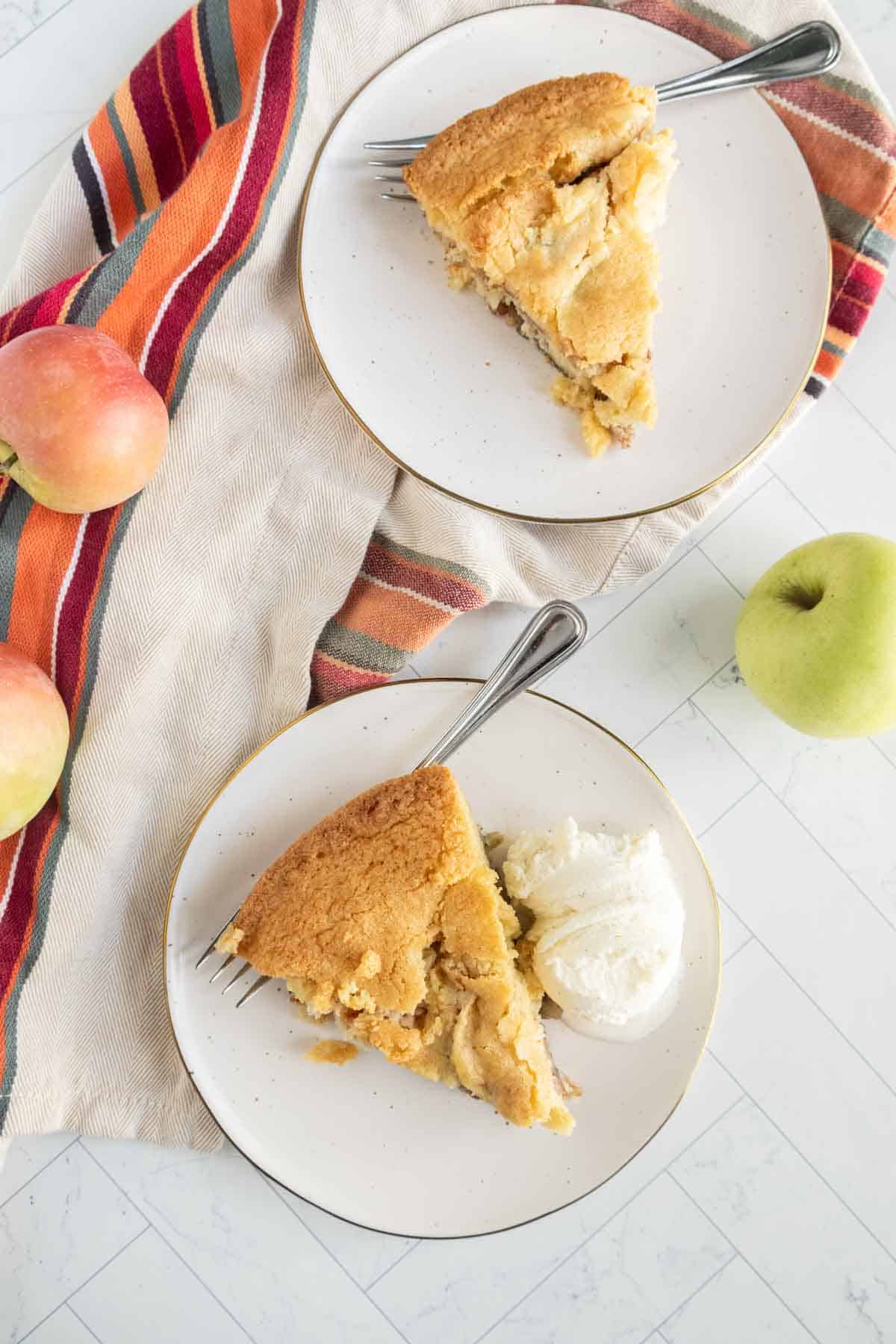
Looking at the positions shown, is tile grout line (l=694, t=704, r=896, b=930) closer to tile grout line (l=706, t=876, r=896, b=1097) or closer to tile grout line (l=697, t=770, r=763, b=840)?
tile grout line (l=697, t=770, r=763, b=840)

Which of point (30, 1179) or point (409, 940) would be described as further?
A: point (30, 1179)

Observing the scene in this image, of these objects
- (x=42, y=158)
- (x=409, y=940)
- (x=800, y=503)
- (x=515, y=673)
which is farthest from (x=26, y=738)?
(x=800, y=503)

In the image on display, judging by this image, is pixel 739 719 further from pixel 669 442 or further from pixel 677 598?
pixel 669 442

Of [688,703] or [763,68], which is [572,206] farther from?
[688,703]

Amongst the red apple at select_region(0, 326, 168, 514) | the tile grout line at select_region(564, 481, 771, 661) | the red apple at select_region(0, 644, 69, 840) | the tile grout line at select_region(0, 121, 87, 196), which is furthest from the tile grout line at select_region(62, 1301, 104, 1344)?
the tile grout line at select_region(0, 121, 87, 196)

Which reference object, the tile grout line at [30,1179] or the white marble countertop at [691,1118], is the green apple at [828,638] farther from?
the tile grout line at [30,1179]

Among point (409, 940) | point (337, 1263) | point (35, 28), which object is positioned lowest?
point (337, 1263)
